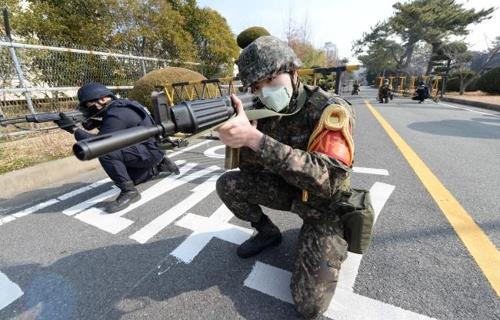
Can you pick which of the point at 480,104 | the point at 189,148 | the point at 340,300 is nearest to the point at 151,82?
the point at 189,148

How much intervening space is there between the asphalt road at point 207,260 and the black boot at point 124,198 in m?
0.10

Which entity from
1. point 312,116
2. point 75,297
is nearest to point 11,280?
point 75,297

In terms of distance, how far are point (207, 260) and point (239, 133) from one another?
1.06m

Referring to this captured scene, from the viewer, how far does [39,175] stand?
329cm

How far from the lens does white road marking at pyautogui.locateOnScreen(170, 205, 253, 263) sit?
76.1 inches

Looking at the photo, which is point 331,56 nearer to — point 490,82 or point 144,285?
point 490,82

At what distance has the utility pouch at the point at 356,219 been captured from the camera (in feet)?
4.88

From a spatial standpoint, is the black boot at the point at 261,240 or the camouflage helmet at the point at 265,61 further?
the black boot at the point at 261,240

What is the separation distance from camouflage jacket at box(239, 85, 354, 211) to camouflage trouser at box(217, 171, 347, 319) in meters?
0.15

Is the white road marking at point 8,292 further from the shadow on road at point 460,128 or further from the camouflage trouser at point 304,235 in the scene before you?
the shadow on road at point 460,128

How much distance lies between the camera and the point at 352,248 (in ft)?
5.11

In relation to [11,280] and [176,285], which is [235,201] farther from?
[11,280]

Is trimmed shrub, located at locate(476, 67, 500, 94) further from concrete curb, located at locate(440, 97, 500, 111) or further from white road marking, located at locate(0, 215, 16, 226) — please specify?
white road marking, located at locate(0, 215, 16, 226)

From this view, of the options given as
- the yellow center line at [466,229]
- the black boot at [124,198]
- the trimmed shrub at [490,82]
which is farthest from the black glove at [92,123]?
the trimmed shrub at [490,82]
